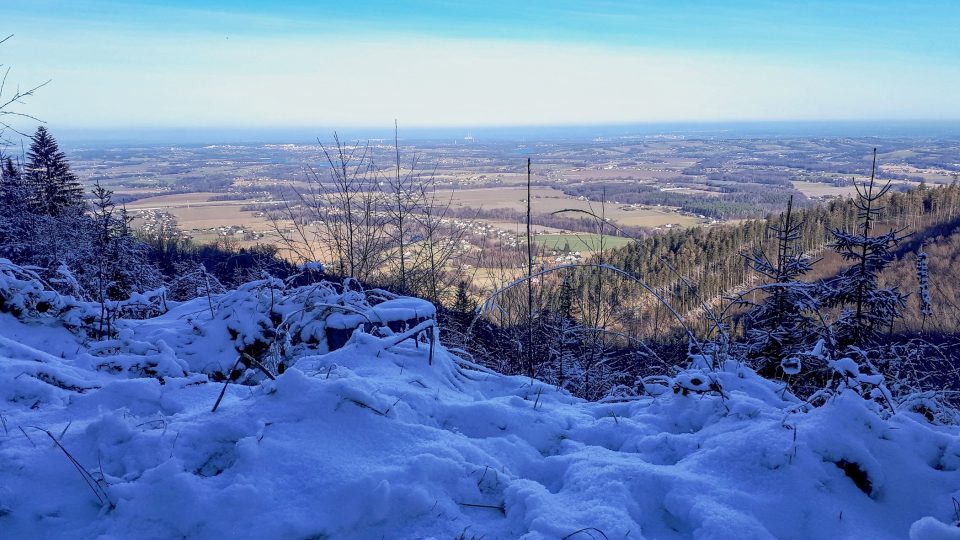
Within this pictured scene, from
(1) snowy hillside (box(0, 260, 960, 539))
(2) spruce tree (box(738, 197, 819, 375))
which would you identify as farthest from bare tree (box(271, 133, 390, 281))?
(1) snowy hillside (box(0, 260, 960, 539))

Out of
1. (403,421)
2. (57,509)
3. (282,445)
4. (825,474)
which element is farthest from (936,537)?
(57,509)

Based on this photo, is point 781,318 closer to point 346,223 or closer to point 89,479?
point 346,223

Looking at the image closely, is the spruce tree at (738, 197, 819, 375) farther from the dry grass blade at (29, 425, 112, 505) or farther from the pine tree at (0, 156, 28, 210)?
the pine tree at (0, 156, 28, 210)

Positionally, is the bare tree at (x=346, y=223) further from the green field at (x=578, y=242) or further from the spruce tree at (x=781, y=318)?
the spruce tree at (x=781, y=318)

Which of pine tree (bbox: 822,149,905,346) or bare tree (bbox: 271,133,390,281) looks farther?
bare tree (bbox: 271,133,390,281)

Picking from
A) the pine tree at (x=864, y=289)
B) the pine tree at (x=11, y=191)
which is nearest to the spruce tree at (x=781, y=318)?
the pine tree at (x=864, y=289)

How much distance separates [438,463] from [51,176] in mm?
30262

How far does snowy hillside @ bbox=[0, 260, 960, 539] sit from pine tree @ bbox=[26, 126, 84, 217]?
1049 inches

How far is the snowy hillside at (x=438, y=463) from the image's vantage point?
5.44ft

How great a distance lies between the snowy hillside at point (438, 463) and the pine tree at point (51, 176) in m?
26.7

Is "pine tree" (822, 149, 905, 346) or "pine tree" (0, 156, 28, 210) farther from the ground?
"pine tree" (0, 156, 28, 210)

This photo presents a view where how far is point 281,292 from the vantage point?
14.2 feet

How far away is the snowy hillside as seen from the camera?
166 cm

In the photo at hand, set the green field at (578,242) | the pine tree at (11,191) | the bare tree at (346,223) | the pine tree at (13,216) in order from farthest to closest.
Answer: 1. the pine tree at (11,191)
2. the pine tree at (13,216)
3. the bare tree at (346,223)
4. the green field at (578,242)
